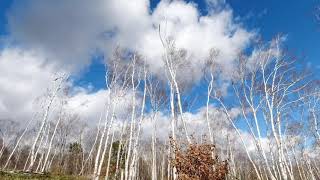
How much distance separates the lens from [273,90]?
65.0 ft

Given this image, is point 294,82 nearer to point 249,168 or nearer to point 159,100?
point 159,100

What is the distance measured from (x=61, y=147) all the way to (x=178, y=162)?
4856 cm

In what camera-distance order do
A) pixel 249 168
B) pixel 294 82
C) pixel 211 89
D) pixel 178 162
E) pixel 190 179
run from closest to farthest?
pixel 190 179
pixel 178 162
pixel 294 82
pixel 211 89
pixel 249 168

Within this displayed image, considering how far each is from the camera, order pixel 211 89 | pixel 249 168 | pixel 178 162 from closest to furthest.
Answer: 1. pixel 178 162
2. pixel 211 89
3. pixel 249 168

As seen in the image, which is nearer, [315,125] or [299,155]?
[315,125]

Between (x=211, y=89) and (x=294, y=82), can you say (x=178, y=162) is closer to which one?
(x=294, y=82)

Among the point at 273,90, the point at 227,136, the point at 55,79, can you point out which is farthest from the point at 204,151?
the point at 227,136

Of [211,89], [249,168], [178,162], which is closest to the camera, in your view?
[178,162]

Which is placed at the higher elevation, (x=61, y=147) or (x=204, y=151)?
(x=61, y=147)

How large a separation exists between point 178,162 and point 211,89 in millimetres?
13047

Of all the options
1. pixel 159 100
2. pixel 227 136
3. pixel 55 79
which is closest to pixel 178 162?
pixel 159 100

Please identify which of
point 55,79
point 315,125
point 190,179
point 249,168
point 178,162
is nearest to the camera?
point 190,179

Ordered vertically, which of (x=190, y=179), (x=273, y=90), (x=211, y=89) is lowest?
(x=190, y=179)

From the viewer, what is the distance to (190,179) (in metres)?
11.0
